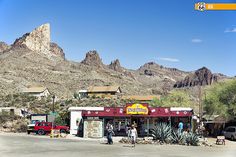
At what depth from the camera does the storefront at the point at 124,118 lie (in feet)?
141

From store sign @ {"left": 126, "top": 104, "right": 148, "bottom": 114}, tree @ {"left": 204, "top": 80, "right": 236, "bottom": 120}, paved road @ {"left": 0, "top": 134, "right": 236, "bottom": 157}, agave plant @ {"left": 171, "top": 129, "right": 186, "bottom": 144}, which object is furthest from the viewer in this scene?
tree @ {"left": 204, "top": 80, "right": 236, "bottom": 120}

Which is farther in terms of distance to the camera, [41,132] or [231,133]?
[41,132]

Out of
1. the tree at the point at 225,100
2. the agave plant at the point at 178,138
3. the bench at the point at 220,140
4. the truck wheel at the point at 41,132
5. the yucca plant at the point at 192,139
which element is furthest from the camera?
the tree at the point at 225,100

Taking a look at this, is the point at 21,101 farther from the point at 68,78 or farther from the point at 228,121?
the point at 68,78

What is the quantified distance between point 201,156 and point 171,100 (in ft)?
211

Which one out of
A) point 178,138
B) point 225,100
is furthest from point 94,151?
point 225,100

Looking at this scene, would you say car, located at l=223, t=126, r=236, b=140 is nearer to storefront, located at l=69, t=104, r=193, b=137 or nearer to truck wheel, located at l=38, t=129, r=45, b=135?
storefront, located at l=69, t=104, r=193, b=137

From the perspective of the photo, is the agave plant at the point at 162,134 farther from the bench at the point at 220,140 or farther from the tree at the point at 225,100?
the tree at the point at 225,100

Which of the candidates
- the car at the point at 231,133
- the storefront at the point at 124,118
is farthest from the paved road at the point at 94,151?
the car at the point at 231,133

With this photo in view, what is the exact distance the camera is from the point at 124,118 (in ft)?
156

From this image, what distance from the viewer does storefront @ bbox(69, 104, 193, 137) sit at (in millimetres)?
43125

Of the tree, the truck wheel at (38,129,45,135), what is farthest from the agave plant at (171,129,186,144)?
the tree

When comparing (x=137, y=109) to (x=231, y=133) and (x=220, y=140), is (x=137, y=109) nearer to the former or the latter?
(x=220, y=140)

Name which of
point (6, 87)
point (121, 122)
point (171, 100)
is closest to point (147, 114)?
point (121, 122)
